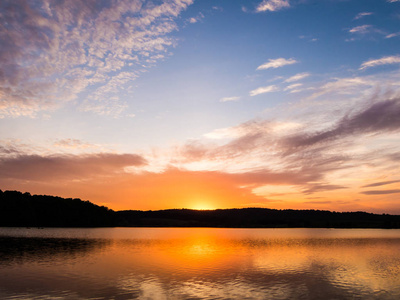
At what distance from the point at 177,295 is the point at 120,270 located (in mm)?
15357

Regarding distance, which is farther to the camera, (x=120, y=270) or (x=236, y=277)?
(x=120, y=270)

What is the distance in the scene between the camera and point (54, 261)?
46.5 metres

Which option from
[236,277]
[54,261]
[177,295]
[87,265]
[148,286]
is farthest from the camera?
[54,261]

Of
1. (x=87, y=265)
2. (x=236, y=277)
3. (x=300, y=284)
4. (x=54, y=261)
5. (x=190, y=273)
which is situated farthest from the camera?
(x=54, y=261)

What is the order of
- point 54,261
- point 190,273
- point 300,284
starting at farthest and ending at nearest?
point 54,261, point 190,273, point 300,284

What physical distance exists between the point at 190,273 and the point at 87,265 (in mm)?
14622

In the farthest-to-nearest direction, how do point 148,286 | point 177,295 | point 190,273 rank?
point 190,273 → point 148,286 → point 177,295

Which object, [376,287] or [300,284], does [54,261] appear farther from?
[376,287]

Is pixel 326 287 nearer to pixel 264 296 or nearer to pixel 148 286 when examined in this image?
pixel 264 296

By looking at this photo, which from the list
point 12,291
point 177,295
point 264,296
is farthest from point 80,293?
point 264,296

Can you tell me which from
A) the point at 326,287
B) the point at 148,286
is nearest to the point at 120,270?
the point at 148,286

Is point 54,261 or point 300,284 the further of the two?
point 54,261

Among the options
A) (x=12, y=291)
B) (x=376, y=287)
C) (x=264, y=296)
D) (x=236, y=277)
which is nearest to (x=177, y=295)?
(x=264, y=296)

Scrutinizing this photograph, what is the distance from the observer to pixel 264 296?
27641 millimetres
